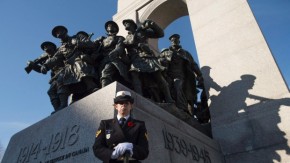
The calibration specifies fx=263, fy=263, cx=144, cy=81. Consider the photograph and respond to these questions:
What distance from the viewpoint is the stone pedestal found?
408cm

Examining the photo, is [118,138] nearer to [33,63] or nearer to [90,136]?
[90,136]

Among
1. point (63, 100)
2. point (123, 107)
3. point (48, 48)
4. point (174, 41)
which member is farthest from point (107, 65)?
point (123, 107)

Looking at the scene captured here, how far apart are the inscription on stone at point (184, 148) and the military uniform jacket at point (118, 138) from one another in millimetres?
2175

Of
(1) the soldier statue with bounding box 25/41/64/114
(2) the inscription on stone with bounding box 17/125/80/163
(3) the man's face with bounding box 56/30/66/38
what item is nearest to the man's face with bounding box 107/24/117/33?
(3) the man's face with bounding box 56/30/66/38

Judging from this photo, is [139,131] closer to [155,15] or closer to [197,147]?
[197,147]

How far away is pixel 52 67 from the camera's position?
638 cm

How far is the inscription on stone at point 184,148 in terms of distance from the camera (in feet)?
15.2

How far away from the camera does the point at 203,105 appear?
8320 mm

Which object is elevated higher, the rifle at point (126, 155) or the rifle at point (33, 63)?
the rifle at point (33, 63)

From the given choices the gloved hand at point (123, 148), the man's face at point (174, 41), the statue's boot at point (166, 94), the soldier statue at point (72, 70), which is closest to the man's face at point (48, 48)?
the soldier statue at point (72, 70)

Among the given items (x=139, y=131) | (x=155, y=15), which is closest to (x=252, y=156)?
(x=139, y=131)

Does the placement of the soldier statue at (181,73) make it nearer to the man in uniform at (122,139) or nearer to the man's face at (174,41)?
the man's face at (174,41)

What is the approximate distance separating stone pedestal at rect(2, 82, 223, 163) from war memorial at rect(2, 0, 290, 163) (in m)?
0.02

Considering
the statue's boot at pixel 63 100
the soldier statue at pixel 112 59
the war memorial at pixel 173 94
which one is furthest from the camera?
the statue's boot at pixel 63 100
